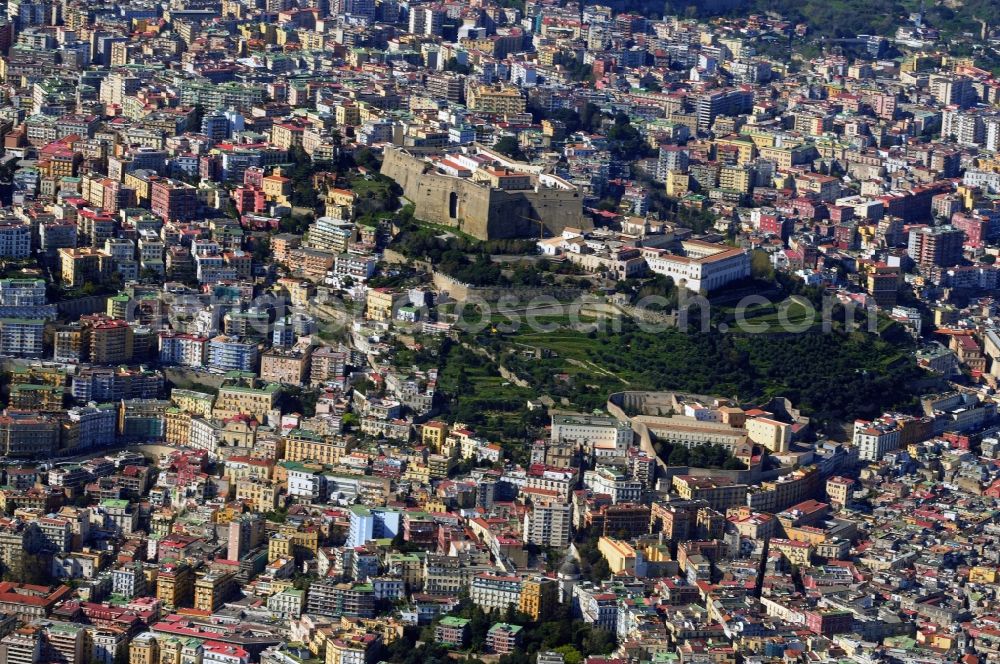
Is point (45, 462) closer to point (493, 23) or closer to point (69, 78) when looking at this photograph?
point (69, 78)

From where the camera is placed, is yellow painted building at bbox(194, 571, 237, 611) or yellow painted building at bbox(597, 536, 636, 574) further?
yellow painted building at bbox(597, 536, 636, 574)

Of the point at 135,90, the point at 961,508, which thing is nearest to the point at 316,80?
the point at 135,90

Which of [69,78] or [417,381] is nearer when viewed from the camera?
[417,381]

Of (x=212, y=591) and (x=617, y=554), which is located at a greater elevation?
(x=617, y=554)

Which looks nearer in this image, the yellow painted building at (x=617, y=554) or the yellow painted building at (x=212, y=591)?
the yellow painted building at (x=212, y=591)

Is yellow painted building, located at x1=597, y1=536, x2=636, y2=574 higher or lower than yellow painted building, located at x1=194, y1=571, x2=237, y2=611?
above

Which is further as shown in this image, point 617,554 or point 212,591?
point 617,554

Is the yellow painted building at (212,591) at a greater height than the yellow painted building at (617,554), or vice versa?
the yellow painted building at (617,554)

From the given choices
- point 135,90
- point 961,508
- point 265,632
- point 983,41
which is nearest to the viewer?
point 265,632

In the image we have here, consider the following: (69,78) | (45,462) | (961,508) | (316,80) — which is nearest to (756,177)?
(316,80)

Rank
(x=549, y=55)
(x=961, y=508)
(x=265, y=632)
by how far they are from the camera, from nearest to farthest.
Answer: (x=265, y=632) < (x=961, y=508) < (x=549, y=55)
